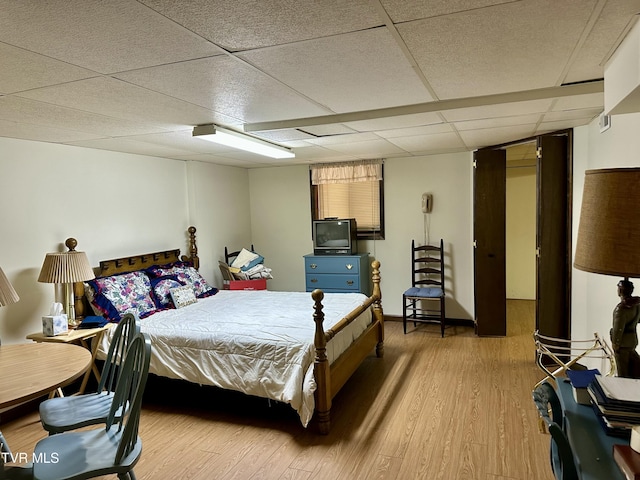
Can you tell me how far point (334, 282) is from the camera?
566 cm

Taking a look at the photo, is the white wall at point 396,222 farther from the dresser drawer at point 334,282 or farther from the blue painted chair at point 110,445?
the blue painted chair at point 110,445

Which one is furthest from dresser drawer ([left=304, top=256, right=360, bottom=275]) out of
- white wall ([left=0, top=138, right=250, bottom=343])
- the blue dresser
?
white wall ([left=0, top=138, right=250, bottom=343])

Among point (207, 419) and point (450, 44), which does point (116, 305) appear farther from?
point (450, 44)

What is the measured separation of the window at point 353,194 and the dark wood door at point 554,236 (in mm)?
2220

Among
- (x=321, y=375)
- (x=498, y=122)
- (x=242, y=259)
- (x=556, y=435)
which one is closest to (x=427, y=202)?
(x=498, y=122)

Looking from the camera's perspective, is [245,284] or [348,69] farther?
[245,284]

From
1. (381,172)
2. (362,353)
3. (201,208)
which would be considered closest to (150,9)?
(362,353)

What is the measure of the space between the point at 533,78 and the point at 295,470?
2.59 m

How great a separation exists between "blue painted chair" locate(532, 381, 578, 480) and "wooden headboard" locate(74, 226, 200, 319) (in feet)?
11.8

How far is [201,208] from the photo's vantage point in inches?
208

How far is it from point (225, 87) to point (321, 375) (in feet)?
6.37

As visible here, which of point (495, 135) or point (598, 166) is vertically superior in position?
point (495, 135)

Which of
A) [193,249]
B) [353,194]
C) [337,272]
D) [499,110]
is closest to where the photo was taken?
[499,110]

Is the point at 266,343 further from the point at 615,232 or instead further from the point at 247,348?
the point at 615,232
